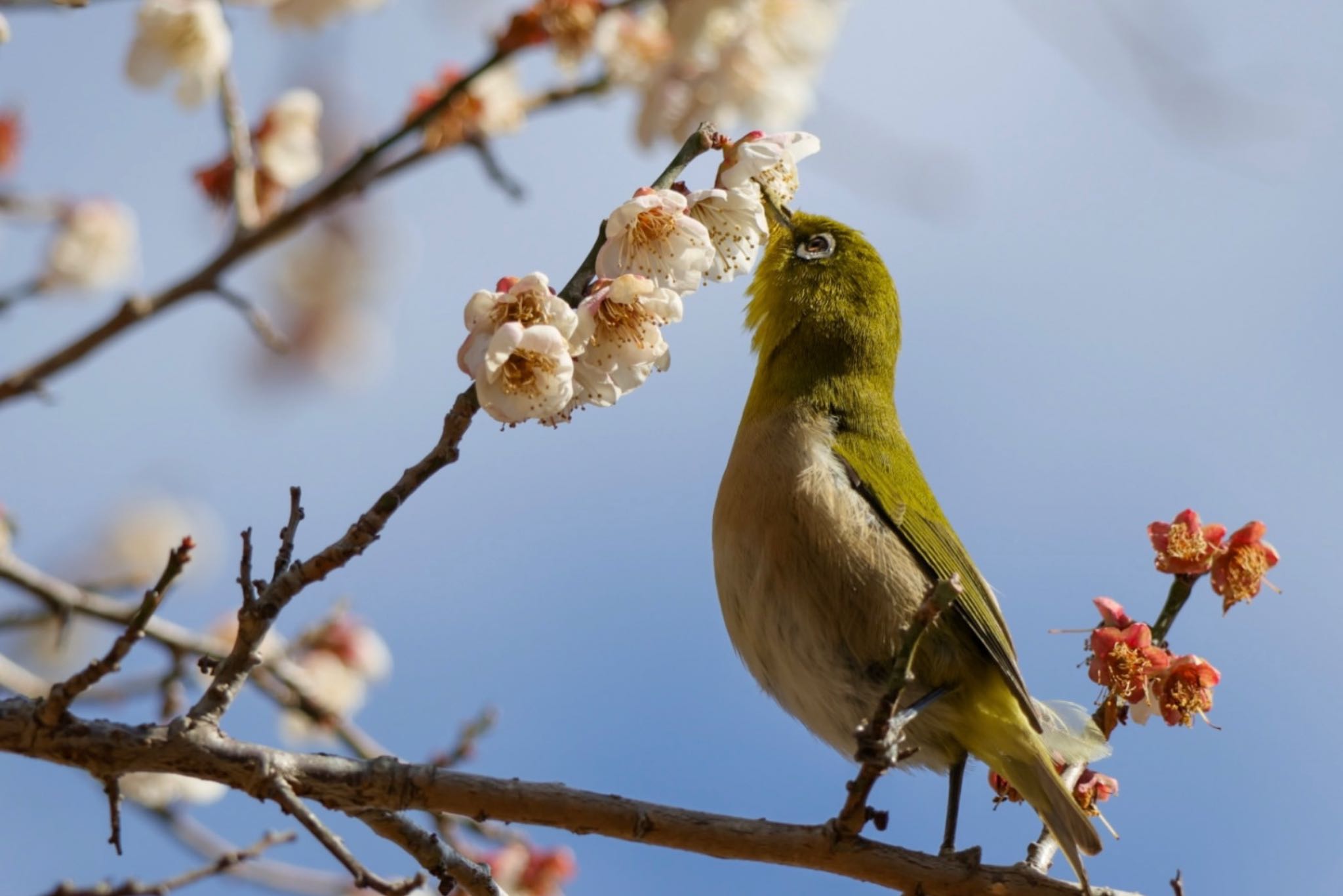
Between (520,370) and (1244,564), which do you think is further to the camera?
(1244,564)

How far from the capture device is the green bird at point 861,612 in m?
3.64

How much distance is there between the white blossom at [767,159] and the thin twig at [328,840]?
1.56 metres

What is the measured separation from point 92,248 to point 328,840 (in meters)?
5.24

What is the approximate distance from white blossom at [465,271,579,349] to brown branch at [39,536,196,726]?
678 millimetres

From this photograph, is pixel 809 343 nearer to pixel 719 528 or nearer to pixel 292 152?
pixel 719 528

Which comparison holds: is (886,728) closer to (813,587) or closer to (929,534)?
(813,587)

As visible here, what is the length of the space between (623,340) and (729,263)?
44cm

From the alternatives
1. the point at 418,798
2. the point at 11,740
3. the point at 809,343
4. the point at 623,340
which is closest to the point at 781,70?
the point at 809,343

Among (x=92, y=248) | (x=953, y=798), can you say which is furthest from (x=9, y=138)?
(x=953, y=798)

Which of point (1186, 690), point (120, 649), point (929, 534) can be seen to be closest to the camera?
point (120, 649)

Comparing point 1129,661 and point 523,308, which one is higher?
point 523,308

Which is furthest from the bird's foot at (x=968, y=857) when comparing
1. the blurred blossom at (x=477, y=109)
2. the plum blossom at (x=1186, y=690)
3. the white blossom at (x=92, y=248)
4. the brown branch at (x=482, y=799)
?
the white blossom at (x=92, y=248)

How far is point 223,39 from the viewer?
4.00 m

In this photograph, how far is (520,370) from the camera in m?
2.46
